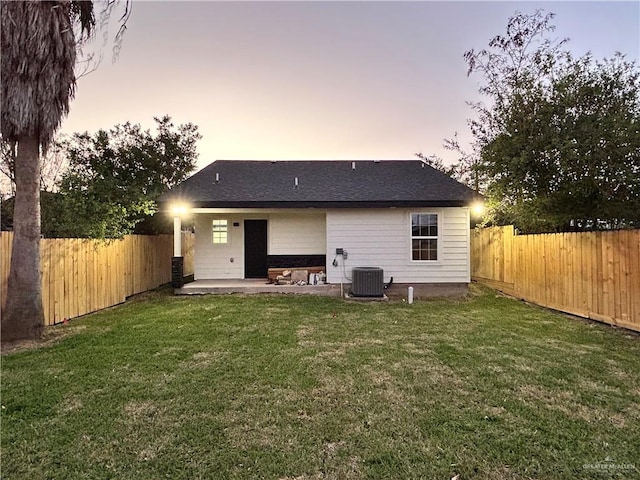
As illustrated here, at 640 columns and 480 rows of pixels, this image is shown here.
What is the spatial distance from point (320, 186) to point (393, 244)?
307cm

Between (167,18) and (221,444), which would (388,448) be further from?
(167,18)

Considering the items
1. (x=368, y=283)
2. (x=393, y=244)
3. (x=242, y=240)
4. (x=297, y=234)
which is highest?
(x=297, y=234)

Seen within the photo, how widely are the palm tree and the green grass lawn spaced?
2.88 feet

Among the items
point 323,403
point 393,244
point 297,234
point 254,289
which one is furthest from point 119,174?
point 323,403

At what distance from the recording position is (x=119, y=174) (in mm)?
13438

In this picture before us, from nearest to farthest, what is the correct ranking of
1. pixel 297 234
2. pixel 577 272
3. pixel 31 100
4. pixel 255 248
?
pixel 31 100
pixel 577 272
pixel 297 234
pixel 255 248

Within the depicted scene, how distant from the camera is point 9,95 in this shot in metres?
5.52

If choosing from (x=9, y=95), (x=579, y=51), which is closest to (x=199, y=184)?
(x=9, y=95)

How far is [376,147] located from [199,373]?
13423 millimetres

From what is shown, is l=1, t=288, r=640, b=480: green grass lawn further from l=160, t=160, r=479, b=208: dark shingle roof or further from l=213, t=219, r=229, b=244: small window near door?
l=213, t=219, r=229, b=244: small window near door

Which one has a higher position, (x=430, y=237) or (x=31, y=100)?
(x=31, y=100)

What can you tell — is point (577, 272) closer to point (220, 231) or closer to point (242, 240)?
point (242, 240)

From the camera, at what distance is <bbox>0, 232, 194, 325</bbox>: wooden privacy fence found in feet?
22.5

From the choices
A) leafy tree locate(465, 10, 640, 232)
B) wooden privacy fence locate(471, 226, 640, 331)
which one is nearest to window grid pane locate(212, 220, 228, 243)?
leafy tree locate(465, 10, 640, 232)
